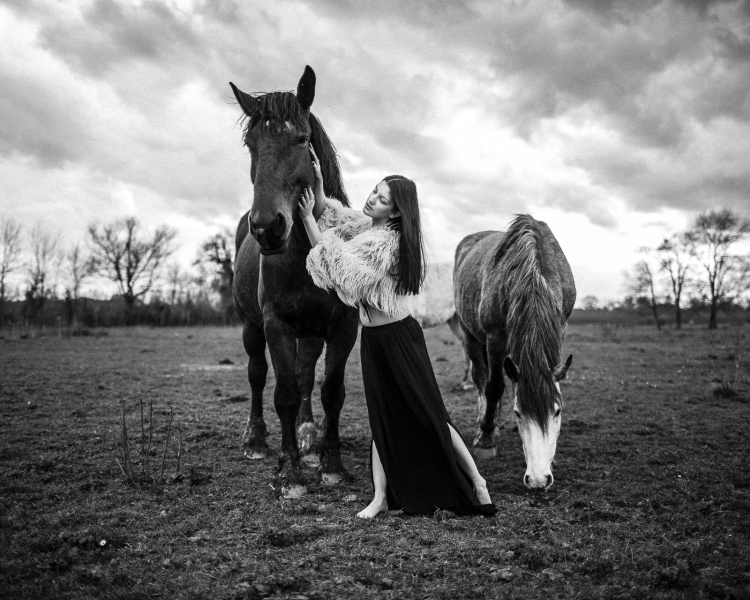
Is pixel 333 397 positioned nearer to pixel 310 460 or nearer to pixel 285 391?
pixel 285 391

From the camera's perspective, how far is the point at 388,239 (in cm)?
348

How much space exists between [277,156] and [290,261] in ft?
2.67

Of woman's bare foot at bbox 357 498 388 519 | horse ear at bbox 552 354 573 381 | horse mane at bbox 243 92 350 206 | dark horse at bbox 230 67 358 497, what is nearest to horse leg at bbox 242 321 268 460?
dark horse at bbox 230 67 358 497

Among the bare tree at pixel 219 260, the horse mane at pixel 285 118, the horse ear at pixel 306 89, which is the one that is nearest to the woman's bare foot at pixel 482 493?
the horse mane at pixel 285 118

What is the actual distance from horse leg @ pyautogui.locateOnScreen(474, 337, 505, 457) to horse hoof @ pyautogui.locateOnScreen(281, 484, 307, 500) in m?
2.03

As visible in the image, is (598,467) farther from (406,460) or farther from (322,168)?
(322,168)

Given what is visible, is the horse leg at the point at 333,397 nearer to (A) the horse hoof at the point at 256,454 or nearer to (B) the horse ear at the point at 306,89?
(A) the horse hoof at the point at 256,454

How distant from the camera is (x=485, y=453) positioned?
4977 mm

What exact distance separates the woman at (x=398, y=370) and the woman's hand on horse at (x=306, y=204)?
0.22 m

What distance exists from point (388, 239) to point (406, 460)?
1518mm

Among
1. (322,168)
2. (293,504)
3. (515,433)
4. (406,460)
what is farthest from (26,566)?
(515,433)

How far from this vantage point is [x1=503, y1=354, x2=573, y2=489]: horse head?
3646 millimetres

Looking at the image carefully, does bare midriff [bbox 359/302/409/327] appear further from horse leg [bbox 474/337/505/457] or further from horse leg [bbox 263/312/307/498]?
horse leg [bbox 474/337/505/457]

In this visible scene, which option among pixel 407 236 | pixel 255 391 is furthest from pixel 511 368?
pixel 255 391
